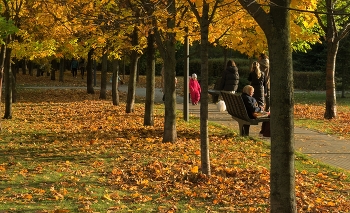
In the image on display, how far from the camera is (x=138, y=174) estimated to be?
30.0ft

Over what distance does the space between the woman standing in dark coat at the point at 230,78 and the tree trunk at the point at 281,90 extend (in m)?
15.4

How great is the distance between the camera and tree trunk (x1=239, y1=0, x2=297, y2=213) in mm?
5836

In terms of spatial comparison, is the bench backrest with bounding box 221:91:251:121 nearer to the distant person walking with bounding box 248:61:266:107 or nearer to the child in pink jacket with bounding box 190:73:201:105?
the distant person walking with bounding box 248:61:266:107

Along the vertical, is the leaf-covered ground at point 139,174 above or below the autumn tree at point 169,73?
below

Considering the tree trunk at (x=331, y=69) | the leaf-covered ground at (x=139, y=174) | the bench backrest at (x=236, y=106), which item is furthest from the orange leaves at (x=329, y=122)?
the leaf-covered ground at (x=139, y=174)

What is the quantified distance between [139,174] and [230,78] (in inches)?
505

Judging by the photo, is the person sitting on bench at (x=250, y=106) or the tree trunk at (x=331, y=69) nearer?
the person sitting on bench at (x=250, y=106)

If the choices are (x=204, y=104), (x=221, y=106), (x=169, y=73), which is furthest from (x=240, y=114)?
(x=221, y=106)

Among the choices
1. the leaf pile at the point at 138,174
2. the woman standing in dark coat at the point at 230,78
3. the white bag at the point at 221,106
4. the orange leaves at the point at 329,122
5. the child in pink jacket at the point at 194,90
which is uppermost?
the woman standing in dark coat at the point at 230,78

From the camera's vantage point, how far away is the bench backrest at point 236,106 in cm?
1395

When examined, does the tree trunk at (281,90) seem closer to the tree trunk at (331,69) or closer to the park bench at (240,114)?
the park bench at (240,114)

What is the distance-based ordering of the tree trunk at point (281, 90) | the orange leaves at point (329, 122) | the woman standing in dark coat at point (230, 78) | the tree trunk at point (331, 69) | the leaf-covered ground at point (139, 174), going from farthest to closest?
the woman standing in dark coat at point (230, 78)
the tree trunk at point (331, 69)
the orange leaves at point (329, 122)
the leaf-covered ground at point (139, 174)
the tree trunk at point (281, 90)

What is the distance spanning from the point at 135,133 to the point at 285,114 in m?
9.03

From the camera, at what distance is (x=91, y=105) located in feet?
80.6
